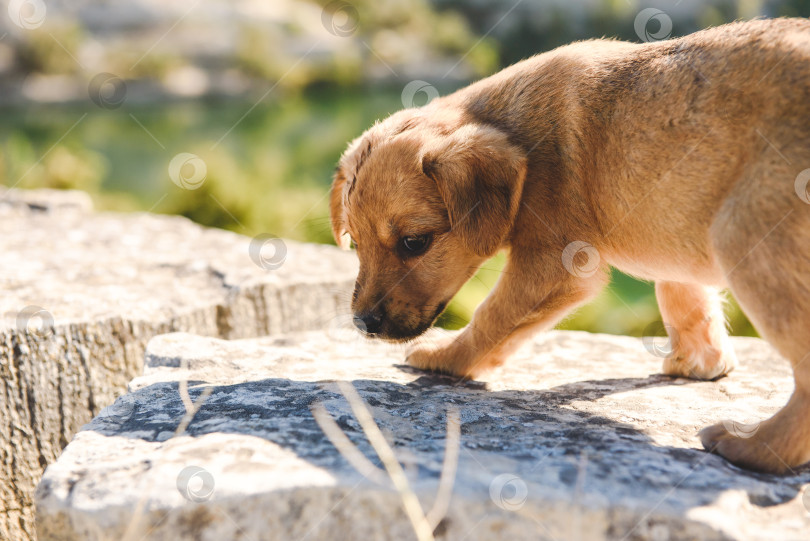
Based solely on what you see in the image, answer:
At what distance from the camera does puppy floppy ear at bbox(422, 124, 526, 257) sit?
3.52 metres

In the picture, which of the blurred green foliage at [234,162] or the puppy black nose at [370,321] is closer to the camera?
the puppy black nose at [370,321]

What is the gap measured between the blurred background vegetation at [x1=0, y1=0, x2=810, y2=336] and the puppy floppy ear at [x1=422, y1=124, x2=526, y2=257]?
904 centimetres

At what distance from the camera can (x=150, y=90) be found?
29828 millimetres

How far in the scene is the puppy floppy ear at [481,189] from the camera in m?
3.52

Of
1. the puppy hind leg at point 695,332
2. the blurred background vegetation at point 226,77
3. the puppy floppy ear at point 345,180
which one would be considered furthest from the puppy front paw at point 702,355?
the blurred background vegetation at point 226,77

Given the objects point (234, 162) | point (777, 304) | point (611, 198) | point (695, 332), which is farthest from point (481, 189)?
point (234, 162)

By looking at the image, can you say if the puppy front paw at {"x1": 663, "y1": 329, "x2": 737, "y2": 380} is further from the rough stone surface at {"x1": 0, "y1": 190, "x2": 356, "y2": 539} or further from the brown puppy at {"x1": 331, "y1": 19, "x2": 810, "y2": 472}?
the rough stone surface at {"x1": 0, "y1": 190, "x2": 356, "y2": 539}

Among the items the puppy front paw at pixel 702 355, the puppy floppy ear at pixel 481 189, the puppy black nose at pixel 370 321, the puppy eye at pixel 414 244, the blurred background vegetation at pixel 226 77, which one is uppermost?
the blurred background vegetation at pixel 226 77

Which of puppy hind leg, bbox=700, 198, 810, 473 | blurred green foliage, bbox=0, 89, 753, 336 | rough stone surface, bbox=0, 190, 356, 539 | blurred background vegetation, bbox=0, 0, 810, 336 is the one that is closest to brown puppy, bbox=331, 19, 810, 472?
puppy hind leg, bbox=700, 198, 810, 473

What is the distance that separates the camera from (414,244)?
12.2 ft

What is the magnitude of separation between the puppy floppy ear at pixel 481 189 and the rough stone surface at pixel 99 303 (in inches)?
65.7

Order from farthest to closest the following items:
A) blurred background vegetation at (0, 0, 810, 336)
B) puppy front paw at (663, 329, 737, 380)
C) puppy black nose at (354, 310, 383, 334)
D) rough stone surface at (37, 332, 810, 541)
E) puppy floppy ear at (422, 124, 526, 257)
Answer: blurred background vegetation at (0, 0, 810, 336) → puppy front paw at (663, 329, 737, 380) → puppy black nose at (354, 310, 383, 334) → puppy floppy ear at (422, 124, 526, 257) → rough stone surface at (37, 332, 810, 541)

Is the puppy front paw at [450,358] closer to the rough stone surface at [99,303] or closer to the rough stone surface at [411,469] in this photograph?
the rough stone surface at [411,469]

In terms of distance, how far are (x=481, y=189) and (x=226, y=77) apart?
97.7 ft
